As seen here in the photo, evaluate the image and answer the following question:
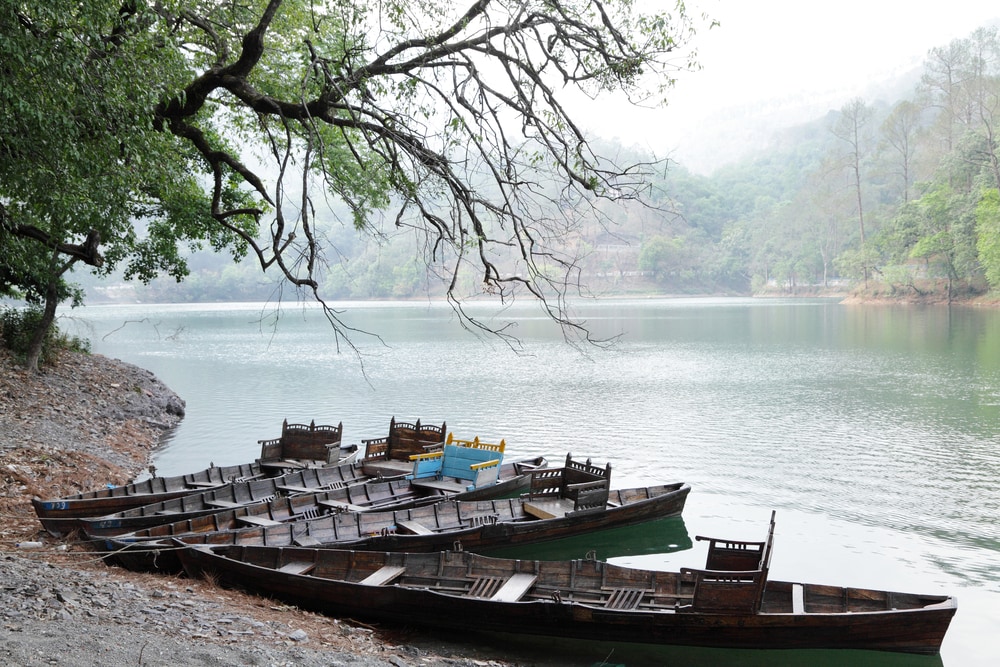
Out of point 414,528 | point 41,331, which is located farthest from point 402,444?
point 41,331

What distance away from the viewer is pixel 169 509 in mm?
11648

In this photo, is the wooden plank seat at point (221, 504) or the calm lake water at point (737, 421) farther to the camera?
the calm lake water at point (737, 421)

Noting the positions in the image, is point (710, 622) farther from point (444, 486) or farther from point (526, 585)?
point (444, 486)

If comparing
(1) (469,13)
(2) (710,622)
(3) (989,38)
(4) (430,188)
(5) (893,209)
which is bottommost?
(2) (710,622)

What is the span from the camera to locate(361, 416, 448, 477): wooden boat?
52.1 ft

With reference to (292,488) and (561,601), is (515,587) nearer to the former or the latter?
(561,601)

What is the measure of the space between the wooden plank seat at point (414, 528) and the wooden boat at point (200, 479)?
368 centimetres

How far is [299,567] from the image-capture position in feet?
31.1

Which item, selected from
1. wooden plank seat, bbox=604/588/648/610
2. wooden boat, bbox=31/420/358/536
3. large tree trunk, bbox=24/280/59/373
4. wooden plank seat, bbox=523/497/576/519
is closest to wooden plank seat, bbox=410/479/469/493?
wooden plank seat, bbox=523/497/576/519

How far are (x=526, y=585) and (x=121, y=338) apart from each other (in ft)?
188

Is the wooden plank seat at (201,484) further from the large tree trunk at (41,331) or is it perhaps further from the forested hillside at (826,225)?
the forested hillside at (826,225)

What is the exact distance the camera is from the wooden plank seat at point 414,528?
11.4 meters

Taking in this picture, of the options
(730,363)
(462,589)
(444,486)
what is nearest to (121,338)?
(730,363)

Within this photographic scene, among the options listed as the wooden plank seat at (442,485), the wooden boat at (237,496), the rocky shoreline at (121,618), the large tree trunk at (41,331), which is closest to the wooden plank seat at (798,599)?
the rocky shoreline at (121,618)
